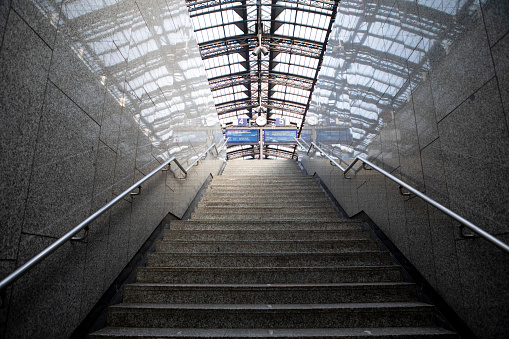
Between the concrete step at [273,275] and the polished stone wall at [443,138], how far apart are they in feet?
1.27

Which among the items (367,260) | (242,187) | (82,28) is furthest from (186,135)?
(367,260)

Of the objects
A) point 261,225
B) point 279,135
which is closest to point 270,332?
point 261,225

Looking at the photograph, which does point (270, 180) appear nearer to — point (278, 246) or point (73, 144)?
point (278, 246)

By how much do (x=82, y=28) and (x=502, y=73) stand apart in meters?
2.79

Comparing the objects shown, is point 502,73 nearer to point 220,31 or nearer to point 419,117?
point 419,117

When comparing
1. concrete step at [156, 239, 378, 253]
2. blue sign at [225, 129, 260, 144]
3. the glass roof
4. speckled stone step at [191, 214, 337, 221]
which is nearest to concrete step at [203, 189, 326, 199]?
speckled stone step at [191, 214, 337, 221]

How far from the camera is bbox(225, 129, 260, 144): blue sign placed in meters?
18.3

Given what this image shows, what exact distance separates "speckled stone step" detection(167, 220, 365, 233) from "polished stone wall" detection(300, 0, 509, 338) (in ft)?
1.36

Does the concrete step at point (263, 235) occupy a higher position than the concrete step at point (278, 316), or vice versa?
the concrete step at point (263, 235)

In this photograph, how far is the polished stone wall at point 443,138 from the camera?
5.59 feet

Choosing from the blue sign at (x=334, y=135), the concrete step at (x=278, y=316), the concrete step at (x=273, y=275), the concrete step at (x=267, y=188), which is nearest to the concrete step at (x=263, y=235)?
the concrete step at (x=273, y=275)

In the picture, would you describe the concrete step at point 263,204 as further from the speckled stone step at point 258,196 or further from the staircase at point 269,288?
the staircase at point 269,288

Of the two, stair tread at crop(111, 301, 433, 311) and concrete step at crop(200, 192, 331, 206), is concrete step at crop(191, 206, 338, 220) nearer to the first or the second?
concrete step at crop(200, 192, 331, 206)

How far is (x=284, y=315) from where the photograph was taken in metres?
2.02
